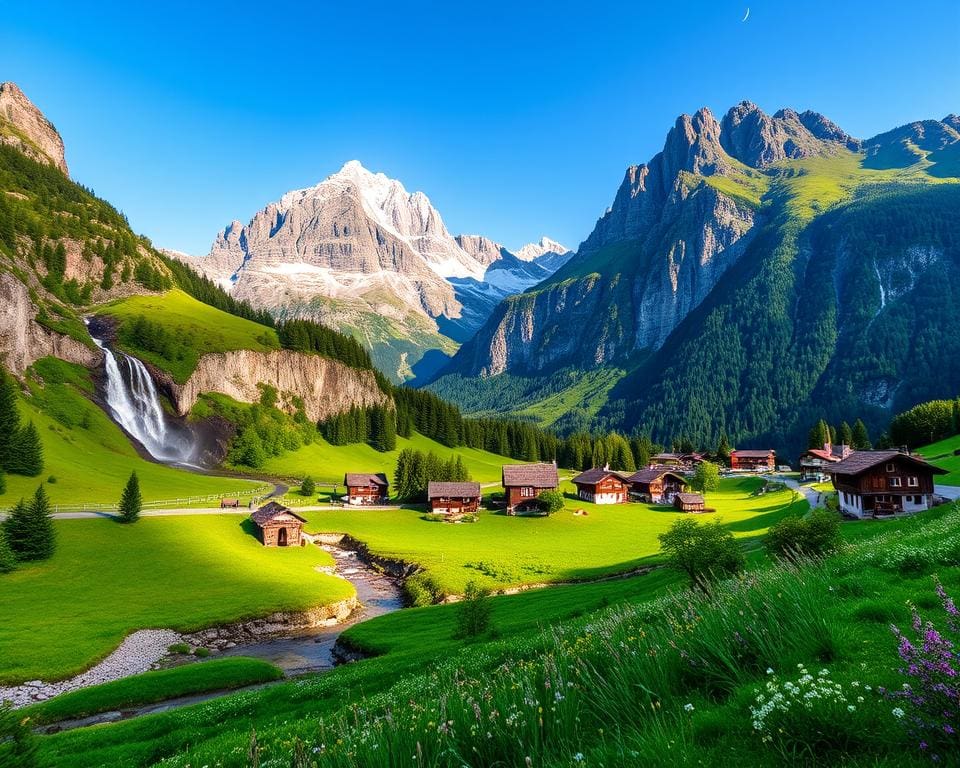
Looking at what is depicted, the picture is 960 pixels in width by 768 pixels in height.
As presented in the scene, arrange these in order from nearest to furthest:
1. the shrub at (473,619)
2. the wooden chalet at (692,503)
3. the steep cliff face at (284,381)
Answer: the shrub at (473,619) → the wooden chalet at (692,503) → the steep cliff face at (284,381)

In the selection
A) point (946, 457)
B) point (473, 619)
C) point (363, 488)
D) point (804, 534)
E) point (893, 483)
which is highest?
point (946, 457)

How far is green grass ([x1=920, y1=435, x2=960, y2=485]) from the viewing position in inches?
3157

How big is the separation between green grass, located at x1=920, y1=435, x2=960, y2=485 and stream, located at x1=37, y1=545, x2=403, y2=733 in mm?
84127

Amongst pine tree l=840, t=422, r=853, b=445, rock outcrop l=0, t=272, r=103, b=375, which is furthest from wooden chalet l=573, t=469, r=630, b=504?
rock outcrop l=0, t=272, r=103, b=375

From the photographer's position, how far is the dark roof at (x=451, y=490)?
9850 cm

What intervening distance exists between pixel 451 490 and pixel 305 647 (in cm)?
5629

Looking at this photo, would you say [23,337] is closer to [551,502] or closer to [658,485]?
[551,502]

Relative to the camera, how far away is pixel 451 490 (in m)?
99.3

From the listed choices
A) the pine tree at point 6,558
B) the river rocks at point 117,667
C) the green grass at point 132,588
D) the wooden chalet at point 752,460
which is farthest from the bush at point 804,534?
the wooden chalet at point 752,460

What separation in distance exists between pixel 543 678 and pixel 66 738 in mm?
29096

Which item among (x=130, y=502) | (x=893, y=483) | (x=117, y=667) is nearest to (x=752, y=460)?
(x=893, y=483)

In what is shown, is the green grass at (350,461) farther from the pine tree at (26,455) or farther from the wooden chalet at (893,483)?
the wooden chalet at (893,483)

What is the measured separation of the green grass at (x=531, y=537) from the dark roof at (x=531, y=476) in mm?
6510

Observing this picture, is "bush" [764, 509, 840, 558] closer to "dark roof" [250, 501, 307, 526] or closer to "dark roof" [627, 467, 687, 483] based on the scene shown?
"dark roof" [250, 501, 307, 526]
